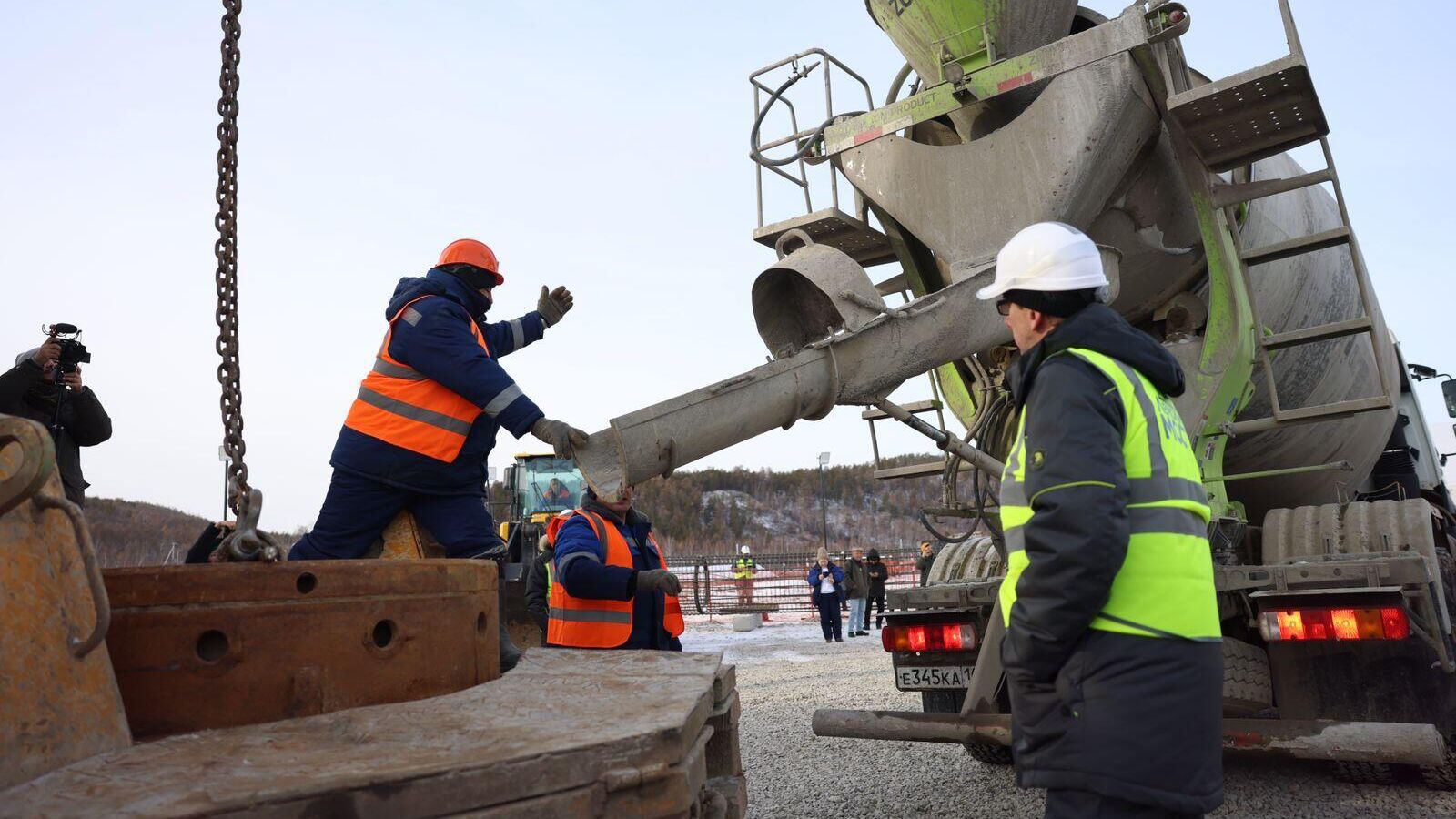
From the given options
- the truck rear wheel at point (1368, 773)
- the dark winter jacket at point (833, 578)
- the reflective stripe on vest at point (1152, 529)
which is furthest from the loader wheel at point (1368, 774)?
the dark winter jacket at point (833, 578)

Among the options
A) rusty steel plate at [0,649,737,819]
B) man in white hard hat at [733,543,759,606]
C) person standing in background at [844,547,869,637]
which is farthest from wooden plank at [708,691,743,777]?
man in white hard hat at [733,543,759,606]

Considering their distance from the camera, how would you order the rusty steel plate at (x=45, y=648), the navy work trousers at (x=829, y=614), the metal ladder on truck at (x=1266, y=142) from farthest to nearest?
the navy work trousers at (x=829, y=614)
the metal ladder on truck at (x=1266, y=142)
the rusty steel plate at (x=45, y=648)

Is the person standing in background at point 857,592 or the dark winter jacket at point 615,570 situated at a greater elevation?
the dark winter jacket at point 615,570

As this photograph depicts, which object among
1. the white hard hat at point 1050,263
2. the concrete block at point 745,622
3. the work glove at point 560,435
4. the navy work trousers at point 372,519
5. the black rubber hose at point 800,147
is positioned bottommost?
the concrete block at point 745,622

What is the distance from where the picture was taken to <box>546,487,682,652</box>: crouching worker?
4422 mm

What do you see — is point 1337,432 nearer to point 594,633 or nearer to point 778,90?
point 778,90

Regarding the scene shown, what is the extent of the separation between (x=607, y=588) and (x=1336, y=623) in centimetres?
284

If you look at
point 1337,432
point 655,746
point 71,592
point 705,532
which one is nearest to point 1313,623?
point 1337,432

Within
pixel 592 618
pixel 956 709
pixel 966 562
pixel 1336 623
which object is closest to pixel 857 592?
pixel 966 562

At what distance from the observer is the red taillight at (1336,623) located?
3807 millimetres

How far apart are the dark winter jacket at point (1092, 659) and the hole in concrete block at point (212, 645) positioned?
1.48 meters

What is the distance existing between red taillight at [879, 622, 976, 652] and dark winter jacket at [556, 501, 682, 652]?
1.06 metres

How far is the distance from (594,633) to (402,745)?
3105 mm

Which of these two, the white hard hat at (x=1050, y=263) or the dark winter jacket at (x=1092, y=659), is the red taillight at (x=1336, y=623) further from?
the white hard hat at (x=1050, y=263)
